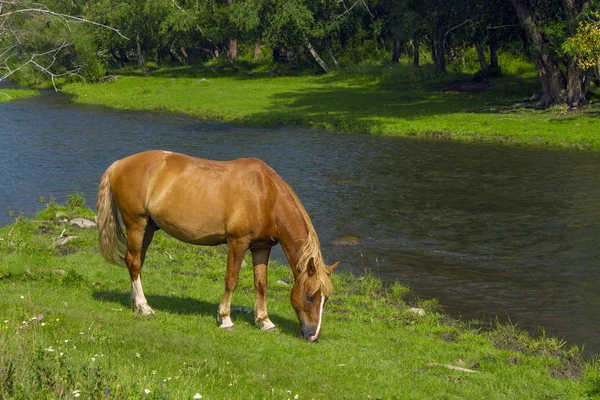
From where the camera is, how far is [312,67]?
6900cm

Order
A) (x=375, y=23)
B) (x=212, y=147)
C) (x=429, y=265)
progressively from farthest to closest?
(x=375, y=23) → (x=212, y=147) → (x=429, y=265)

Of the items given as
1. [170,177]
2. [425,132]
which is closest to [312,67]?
[425,132]

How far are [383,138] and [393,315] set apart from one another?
79.3 ft

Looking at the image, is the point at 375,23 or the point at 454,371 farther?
the point at 375,23

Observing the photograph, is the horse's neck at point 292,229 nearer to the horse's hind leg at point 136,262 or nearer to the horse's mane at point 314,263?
the horse's mane at point 314,263

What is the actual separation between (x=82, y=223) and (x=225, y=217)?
9732 mm

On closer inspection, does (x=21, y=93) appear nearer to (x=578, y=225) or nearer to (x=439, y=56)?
(x=439, y=56)

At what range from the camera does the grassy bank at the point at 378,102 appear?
3741cm

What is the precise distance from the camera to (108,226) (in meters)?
13.1

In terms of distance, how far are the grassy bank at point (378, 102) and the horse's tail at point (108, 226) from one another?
2527 centimetres

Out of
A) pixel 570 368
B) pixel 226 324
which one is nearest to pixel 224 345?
pixel 226 324

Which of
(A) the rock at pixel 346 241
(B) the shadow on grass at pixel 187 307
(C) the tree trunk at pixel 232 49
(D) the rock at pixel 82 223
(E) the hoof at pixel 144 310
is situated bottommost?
(A) the rock at pixel 346 241

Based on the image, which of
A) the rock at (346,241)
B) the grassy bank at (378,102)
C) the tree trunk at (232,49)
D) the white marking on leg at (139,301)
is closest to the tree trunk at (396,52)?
the grassy bank at (378,102)

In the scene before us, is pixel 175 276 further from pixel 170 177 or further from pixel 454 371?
pixel 454 371
